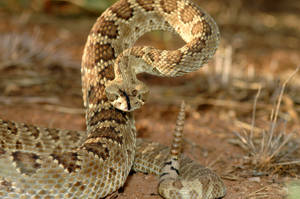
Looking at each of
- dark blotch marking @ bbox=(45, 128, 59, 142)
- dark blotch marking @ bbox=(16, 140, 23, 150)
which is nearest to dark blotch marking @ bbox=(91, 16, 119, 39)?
dark blotch marking @ bbox=(45, 128, 59, 142)

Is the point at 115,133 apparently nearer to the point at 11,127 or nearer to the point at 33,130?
the point at 33,130

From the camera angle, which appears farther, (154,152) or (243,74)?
(243,74)

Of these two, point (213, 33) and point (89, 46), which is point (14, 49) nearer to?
point (89, 46)

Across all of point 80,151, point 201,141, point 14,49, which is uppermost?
point 14,49

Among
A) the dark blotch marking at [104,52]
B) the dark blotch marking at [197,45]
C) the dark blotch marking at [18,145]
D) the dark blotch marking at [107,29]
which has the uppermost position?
the dark blotch marking at [107,29]

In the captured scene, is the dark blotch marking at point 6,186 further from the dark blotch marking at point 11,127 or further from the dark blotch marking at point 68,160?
the dark blotch marking at point 11,127

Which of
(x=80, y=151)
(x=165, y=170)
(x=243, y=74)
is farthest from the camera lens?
(x=243, y=74)

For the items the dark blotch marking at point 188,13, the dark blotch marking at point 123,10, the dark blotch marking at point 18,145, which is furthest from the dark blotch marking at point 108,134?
the dark blotch marking at point 188,13

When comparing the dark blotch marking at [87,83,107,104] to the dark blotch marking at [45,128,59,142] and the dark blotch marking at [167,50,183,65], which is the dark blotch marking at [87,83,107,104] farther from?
the dark blotch marking at [167,50,183,65]

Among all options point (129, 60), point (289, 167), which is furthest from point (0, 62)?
point (289, 167)
